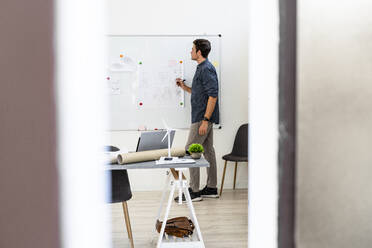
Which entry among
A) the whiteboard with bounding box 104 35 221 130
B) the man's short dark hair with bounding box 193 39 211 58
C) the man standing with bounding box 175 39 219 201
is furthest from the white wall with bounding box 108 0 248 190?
the man's short dark hair with bounding box 193 39 211 58

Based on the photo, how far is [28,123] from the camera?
4.02ft

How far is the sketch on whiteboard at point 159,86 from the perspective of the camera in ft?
14.3

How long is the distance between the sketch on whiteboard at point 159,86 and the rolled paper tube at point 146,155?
1820mm

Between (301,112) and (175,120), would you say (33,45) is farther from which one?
(175,120)

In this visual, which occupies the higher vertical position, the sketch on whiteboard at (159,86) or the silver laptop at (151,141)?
the sketch on whiteboard at (159,86)

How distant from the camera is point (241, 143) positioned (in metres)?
4.35

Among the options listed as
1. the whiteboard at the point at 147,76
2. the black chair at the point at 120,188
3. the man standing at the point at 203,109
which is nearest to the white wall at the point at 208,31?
the whiteboard at the point at 147,76

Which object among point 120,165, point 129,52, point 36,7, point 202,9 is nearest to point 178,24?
point 202,9

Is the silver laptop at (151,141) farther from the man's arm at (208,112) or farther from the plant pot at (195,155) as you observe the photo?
the man's arm at (208,112)

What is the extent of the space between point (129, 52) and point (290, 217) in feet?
11.2

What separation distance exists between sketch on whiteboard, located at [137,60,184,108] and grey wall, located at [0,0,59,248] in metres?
3.14

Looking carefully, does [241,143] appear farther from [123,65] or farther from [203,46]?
[123,65]

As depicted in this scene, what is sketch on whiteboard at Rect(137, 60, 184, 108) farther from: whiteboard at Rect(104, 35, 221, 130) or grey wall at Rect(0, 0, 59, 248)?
grey wall at Rect(0, 0, 59, 248)

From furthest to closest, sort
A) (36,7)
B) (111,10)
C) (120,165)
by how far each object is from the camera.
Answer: (111,10)
(120,165)
(36,7)
